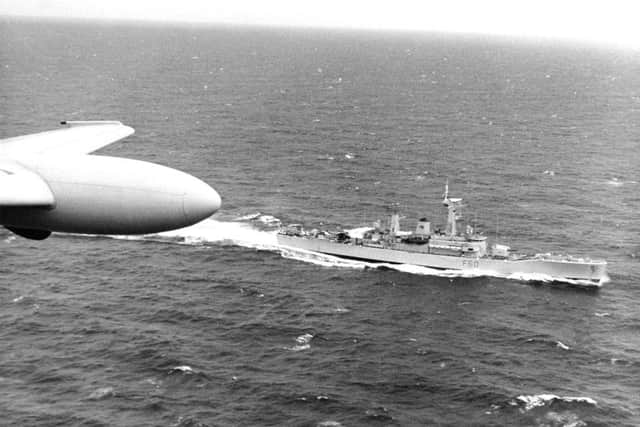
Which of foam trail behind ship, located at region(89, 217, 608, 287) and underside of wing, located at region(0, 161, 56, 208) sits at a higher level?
underside of wing, located at region(0, 161, 56, 208)

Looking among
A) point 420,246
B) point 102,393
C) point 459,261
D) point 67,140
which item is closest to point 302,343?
point 102,393

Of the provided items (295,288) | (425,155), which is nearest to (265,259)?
(295,288)

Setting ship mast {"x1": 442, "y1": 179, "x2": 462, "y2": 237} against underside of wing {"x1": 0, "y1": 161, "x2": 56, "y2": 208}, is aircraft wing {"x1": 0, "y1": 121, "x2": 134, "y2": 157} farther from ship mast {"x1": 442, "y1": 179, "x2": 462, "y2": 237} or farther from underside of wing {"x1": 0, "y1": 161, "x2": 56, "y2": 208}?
ship mast {"x1": 442, "y1": 179, "x2": 462, "y2": 237}

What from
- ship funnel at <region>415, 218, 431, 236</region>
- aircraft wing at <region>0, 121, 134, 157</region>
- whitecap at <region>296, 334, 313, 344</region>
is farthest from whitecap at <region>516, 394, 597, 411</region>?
aircraft wing at <region>0, 121, 134, 157</region>

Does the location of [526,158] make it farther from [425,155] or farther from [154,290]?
[154,290]

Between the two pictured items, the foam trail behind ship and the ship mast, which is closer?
the foam trail behind ship

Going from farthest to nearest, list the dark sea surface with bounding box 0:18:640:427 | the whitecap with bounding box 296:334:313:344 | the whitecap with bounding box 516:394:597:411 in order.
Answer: the whitecap with bounding box 296:334:313:344, the whitecap with bounding box 516:394:597:411, the dark sea surface with bounding box 0:18:640:427

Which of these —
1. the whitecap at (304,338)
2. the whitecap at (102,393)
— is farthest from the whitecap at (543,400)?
the whitecap at (102,393)
